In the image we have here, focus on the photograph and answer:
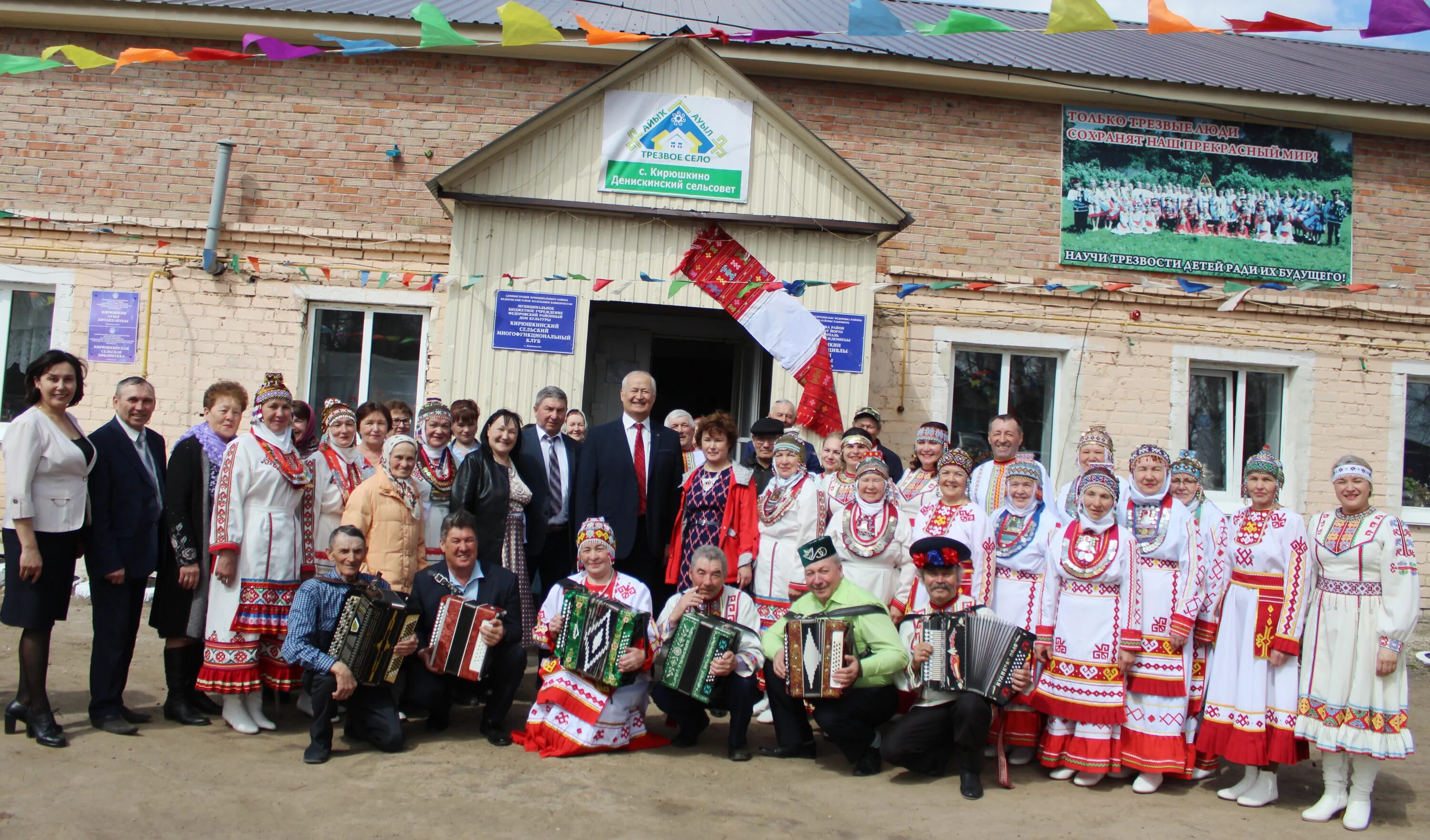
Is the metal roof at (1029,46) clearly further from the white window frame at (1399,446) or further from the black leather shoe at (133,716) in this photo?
the black leather shoe at (133,716)

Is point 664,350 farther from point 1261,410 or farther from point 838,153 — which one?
point 1261,410

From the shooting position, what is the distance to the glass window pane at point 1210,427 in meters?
10.0

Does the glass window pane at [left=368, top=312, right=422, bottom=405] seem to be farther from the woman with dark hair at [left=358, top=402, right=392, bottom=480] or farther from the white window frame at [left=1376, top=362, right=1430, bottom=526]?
the white window frame at [left=1376, top=362, right=1430, bottom=526]

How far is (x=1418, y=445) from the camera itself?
10148mm

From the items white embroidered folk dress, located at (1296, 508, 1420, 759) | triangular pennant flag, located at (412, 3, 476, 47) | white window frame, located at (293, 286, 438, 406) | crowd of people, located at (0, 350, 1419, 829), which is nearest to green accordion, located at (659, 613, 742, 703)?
crowd of people, located at (0, 350, 1419, 829)

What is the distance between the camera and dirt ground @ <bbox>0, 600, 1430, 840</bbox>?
412cm

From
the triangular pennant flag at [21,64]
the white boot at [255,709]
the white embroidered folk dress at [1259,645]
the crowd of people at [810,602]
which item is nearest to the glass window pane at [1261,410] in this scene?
the crowd of people at [810,602]

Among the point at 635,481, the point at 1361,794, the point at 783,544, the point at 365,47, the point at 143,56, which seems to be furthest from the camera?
the point at 365,47

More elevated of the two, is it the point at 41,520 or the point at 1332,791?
the point at 41,520

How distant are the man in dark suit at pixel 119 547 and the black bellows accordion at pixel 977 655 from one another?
366 centimetres

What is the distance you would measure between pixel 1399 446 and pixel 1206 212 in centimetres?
279

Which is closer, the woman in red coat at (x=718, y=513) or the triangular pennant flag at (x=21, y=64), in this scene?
the woman in red coat at (x=718, y=513)

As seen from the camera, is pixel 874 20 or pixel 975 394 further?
pixel 975 394

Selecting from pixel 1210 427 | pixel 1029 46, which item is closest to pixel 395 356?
pixel 1029 46
